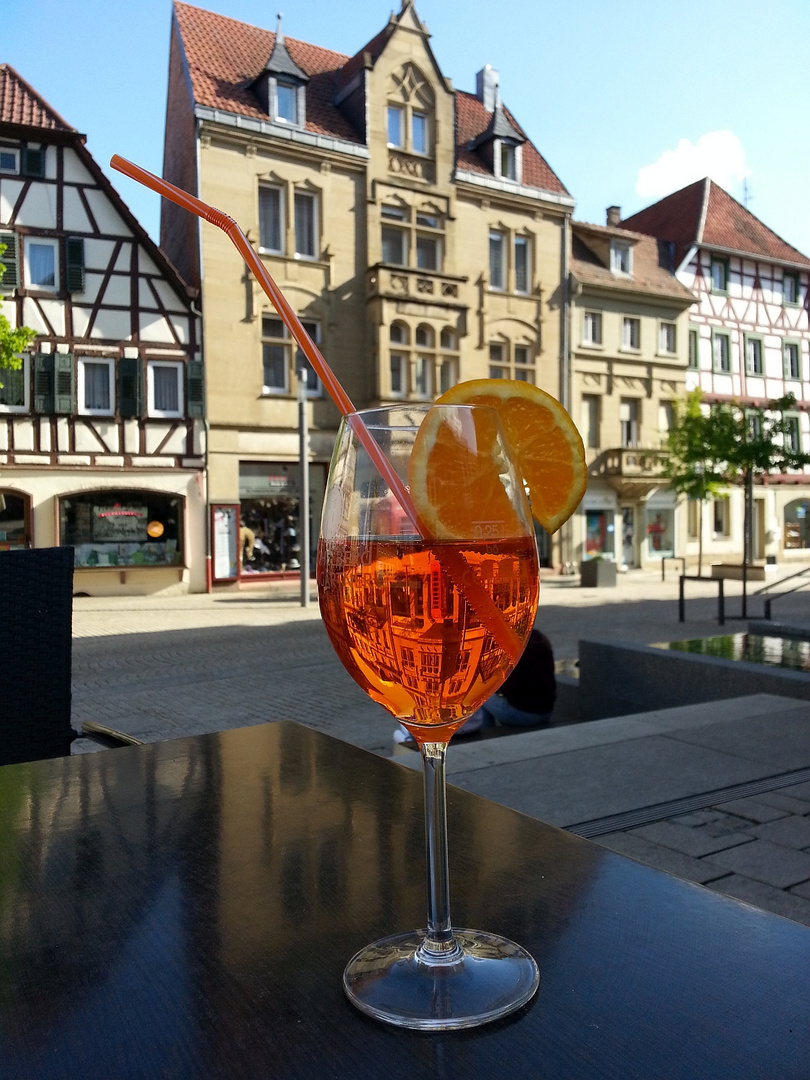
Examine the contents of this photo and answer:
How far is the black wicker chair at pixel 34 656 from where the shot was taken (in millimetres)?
2449

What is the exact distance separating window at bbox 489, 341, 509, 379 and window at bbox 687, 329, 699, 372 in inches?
335

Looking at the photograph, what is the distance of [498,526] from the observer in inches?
33.9

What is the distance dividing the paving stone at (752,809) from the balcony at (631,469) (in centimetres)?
2728

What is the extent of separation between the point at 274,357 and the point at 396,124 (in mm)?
7850

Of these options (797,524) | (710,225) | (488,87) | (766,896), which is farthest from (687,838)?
(797,524)

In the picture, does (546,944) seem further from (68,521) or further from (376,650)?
(68,521)

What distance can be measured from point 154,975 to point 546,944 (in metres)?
0.32

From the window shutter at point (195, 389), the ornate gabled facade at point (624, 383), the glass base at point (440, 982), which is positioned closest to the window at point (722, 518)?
the ornate gabled facade at point (624, 383)

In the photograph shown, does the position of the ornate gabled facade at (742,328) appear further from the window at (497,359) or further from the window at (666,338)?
the window at (497,359)

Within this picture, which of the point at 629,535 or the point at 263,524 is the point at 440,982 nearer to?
the point at 263,524

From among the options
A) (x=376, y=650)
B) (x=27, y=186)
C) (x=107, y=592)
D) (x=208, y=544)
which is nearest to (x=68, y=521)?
(x=107, y=592)

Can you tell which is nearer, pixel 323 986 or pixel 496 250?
pixel 323 986

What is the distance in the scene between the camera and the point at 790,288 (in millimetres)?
36500

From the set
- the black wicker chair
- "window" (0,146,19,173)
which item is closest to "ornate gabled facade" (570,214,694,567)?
"window" (0,146,19,173)
